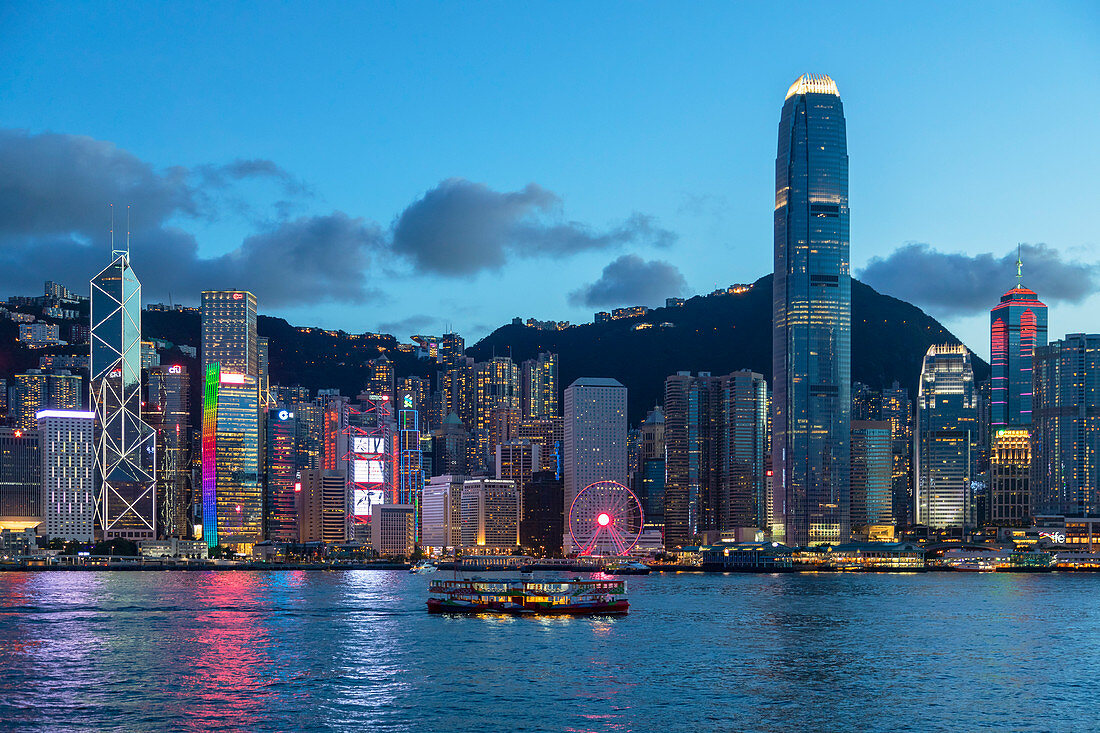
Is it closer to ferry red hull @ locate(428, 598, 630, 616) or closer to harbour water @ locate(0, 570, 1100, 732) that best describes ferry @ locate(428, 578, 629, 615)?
ferry red hull @ locate(428, 598, 630, 616)


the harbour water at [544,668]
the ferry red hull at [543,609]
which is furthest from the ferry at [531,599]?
the harbour water at [544,668]

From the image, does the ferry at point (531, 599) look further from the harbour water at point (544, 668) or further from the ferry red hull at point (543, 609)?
the harbour water at point (544, 668)

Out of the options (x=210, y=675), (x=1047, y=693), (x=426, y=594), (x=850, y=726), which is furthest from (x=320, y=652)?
(x=426, y=594)

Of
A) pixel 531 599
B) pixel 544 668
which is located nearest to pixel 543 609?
pixel 531 599

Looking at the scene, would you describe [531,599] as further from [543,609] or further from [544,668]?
[544,668]

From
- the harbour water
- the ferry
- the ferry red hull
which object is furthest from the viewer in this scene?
the ferry

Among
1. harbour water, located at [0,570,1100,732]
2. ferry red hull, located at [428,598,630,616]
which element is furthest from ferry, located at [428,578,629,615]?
harbour water, located at [0,570,1100,732]

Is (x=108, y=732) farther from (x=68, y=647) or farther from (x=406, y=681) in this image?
(x=68, y=647)
